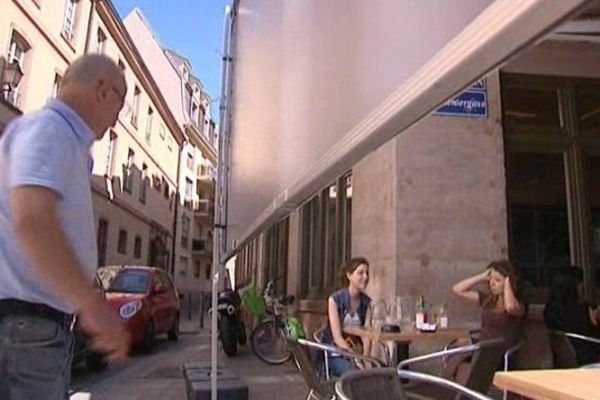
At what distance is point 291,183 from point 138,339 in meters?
7.02

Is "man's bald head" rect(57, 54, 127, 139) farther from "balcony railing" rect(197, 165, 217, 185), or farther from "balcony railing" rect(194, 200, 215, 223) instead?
"balcony railing" rect(194, 200, 215, 223)

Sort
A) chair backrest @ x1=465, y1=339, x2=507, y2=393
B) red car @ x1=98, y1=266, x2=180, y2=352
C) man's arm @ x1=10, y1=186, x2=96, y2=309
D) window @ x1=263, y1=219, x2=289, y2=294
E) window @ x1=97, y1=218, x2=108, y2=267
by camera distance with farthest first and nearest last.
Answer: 1. window @ x1=97, y1=218, x2=108, y2=267
2. window @ x1=263, y1=219, x2=289, y2=294
3. red car @ x1=98, y1=266, x2=180, y2=352
4. chair backrest @ x1=465, y1=339, x2=507, y2=393
5. man's arm @ x1=10, y1=186, x2=96, y2=309

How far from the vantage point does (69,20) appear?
16266mm

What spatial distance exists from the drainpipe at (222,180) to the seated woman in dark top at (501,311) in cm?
168

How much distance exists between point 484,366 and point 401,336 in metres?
0.92

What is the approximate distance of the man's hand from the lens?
4.59ft

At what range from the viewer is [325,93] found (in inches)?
80.8

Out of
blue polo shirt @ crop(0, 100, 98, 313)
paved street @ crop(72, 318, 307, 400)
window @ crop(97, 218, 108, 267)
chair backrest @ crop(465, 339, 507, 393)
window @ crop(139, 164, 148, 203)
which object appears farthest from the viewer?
window @ crop(139, 164, 148, 203)

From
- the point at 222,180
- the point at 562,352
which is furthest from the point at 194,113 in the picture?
the point at 562,352

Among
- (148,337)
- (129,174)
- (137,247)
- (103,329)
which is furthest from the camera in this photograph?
(137,247)

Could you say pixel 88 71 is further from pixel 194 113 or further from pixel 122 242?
pixel 194 113

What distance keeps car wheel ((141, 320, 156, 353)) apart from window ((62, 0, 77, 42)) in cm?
997

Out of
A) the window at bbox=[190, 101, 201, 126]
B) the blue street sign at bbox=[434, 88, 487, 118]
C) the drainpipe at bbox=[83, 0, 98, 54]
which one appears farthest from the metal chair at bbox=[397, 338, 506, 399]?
the window at bbox=[190, 101, 201, 126]

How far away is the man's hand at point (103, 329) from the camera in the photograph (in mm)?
Result: 1400
